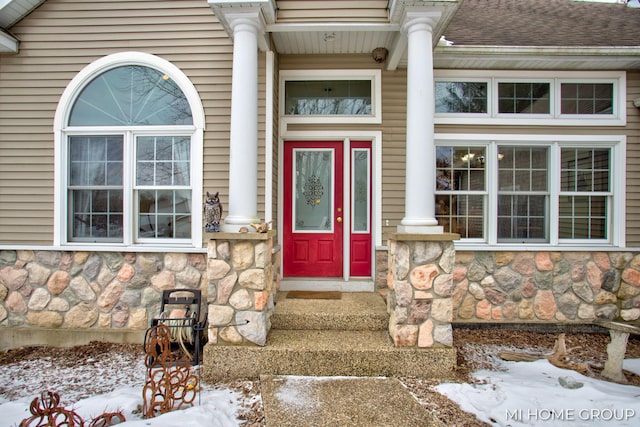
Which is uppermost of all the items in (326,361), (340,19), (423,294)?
(340,19)

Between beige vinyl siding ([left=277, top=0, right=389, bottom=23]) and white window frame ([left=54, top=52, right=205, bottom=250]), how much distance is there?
4.44ft

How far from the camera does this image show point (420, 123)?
10.2 ft

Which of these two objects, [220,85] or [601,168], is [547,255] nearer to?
[601,168]

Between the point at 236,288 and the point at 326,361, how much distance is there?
1031mm

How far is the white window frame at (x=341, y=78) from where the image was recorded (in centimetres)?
416

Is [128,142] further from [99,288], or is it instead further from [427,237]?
Result: [427,237]

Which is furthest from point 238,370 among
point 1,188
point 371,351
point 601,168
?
point 601,168

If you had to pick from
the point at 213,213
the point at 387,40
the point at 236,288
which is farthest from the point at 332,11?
the point at 236,288

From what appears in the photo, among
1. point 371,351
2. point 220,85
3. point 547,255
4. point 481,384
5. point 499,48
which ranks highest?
point 499,48

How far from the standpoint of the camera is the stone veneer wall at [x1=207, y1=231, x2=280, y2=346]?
304cm

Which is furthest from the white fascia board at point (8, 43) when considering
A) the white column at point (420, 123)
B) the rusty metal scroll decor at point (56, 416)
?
the white column at point (420, 123)

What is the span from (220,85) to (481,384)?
398cm

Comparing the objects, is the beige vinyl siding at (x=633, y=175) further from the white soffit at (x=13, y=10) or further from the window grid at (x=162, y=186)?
the white soffit at (x=13, y=10)

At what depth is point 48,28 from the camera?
3.90m
